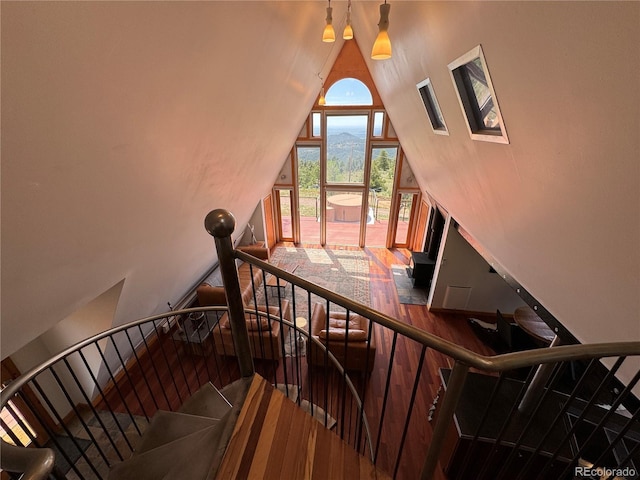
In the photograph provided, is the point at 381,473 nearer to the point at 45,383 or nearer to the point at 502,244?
the point at 502,244

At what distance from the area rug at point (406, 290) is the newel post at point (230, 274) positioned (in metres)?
4.64

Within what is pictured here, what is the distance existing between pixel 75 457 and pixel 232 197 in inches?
142

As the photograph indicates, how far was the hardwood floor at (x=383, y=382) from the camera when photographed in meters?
2.91

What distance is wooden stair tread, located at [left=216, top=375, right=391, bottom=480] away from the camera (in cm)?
120

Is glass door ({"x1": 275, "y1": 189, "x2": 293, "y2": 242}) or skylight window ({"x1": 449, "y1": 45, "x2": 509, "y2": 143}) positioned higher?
skylight window ({"x1": 449, "y1": 45, "x2": 509, "y2": 143})

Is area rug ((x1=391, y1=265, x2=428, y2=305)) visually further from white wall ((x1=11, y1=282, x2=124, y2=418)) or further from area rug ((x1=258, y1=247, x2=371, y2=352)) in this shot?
white wall ((x1=11, y1=282, x2=124, y2=418))

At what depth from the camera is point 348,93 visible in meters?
6.44

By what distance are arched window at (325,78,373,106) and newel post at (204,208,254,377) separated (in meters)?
6.36

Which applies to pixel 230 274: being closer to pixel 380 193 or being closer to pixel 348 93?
pixel 348 93

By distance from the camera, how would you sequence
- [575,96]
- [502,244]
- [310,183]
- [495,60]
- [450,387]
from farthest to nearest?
1. [310,183]
2. [502,244]
3. [495,60]
4. [575,96]
5. [450,387]

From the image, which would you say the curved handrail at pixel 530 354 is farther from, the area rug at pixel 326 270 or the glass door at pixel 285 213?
the glass door at pixel 285 213

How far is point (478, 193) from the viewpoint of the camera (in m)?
2.60

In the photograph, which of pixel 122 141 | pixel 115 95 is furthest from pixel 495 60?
pixel 122 141

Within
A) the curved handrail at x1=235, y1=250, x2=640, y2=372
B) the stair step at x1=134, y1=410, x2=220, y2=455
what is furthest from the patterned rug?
the curved handrail at x1=235, y1=250, x2=640, y2=372
